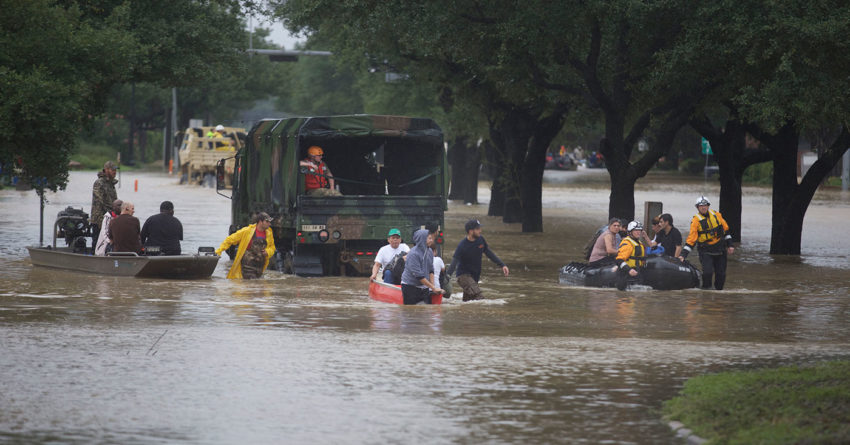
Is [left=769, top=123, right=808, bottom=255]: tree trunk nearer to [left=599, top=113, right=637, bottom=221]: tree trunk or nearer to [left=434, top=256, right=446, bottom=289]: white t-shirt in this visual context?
[left=599, top=113, right=637, bottom=221]: tree trunk

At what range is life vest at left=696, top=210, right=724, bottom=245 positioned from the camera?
20625mm

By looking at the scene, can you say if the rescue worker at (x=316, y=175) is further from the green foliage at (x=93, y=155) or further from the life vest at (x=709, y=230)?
the green foliage at (x=93, y=155)

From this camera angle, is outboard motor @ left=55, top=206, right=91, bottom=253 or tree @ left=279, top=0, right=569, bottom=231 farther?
tree @ left=279, top=0, right=569, bottom=231

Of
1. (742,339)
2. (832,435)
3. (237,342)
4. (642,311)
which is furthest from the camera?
(642,311)

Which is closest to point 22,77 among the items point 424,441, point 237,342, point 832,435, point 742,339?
point 237,342

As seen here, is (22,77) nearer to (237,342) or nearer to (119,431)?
(237,342)

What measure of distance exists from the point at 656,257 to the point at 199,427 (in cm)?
1301

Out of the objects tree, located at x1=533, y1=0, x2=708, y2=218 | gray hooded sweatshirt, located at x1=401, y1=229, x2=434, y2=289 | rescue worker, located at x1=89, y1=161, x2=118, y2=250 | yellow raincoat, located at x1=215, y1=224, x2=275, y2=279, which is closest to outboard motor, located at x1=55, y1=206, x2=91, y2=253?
rescue worker, located at x1=89, y1=161, x2=118, y2=250

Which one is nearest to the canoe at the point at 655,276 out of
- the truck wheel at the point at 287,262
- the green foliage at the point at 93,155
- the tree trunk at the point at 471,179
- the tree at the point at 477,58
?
the truck wheel at the point at 287,262

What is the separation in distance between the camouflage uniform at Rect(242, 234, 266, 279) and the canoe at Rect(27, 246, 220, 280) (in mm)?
558

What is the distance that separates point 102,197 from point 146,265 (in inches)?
138

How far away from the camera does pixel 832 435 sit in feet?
27.8

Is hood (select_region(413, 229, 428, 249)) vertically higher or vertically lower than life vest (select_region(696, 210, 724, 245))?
lower

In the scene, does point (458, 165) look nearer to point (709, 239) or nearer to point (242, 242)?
point (242, 242)
